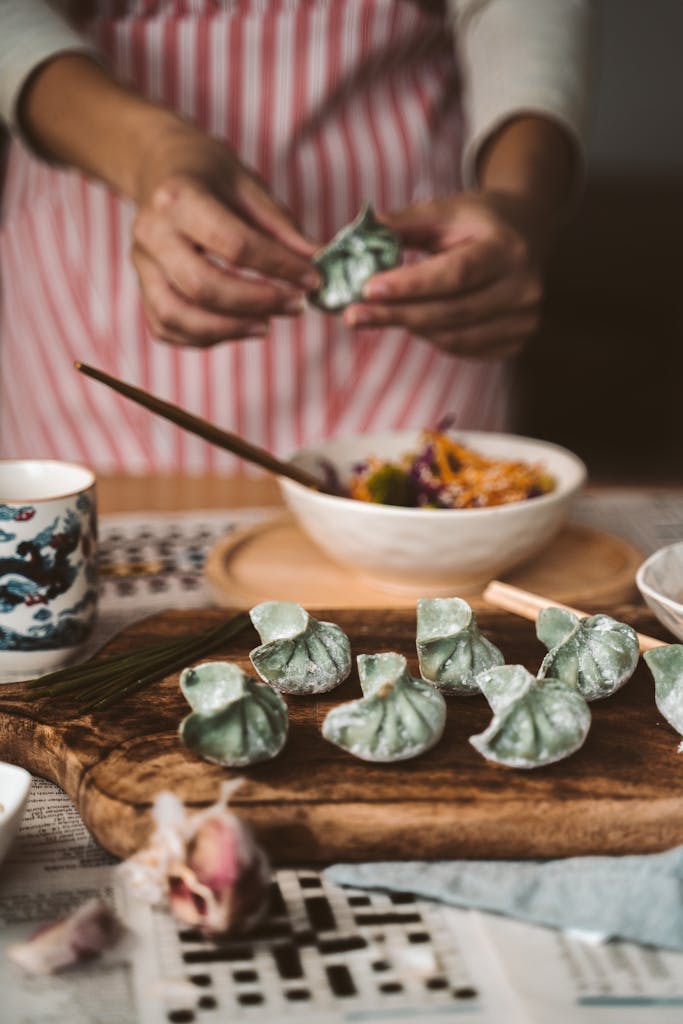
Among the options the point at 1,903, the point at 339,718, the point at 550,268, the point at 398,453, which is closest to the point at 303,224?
the point at 398,453

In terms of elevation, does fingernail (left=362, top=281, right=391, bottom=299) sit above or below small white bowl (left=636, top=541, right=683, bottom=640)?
above

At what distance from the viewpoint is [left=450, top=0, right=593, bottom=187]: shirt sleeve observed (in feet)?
5.20

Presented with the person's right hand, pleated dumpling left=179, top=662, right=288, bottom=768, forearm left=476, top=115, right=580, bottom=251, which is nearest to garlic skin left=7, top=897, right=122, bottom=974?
pleated dumpling left=179, top=662, right=288, bottom=768

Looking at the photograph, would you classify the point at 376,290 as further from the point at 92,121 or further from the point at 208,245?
the point at 92,121

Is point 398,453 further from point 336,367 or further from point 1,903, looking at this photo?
point 1,903

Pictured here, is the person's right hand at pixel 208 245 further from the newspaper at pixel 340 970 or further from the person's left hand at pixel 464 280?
the newspaper at pixel 340 970

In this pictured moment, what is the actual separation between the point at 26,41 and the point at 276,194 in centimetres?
42

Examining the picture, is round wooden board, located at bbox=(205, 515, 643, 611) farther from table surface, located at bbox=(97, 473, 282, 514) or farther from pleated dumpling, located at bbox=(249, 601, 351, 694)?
pleated dumpling, located at bbox=(249, 601, 351, 694)

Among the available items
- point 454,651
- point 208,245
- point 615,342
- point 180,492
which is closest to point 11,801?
point 454,651

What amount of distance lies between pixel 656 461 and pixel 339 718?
3608 millimetres

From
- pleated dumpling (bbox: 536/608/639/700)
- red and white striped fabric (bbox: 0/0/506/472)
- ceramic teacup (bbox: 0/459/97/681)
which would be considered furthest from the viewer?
red and white striped fabric (bbox: 0/0/506/472)

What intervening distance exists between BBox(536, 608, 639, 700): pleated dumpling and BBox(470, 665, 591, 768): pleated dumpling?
8cm

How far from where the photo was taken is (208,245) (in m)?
1.21

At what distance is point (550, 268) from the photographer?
4.12 m
